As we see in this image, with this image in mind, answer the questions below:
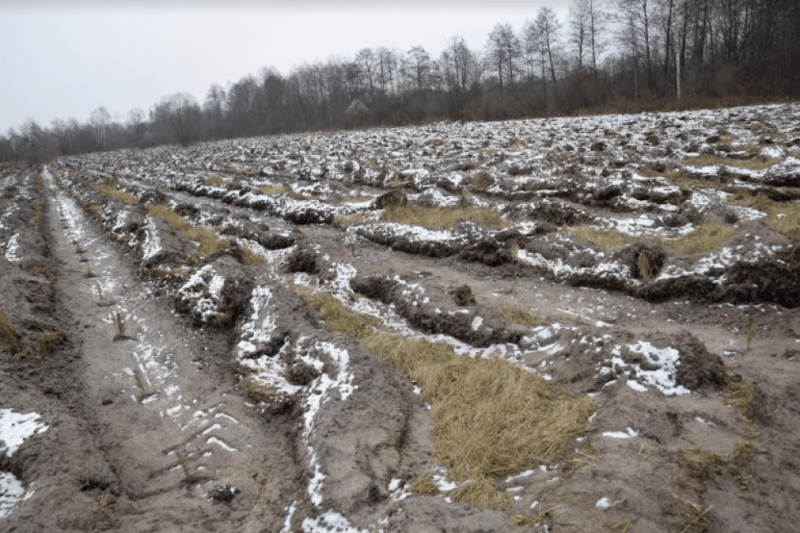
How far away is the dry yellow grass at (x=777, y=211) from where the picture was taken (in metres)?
8.01

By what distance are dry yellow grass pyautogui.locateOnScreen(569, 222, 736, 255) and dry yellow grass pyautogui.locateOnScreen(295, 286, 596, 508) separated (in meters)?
4.56

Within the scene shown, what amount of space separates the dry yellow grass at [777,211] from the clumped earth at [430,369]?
96mm

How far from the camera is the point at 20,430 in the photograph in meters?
4.88

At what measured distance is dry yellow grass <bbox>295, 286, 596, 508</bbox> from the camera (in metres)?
4.09

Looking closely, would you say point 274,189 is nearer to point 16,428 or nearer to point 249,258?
point 249,258

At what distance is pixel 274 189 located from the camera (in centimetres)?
1831

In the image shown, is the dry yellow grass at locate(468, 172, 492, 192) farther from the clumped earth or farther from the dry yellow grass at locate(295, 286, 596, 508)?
the dry yellow grass at locate(295, 286, 596, 508)

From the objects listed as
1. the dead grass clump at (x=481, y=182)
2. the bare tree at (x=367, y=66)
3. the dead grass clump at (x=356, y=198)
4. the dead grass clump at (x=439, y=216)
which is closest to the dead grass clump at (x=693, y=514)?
the dead grass clump at (x=439, y=216)

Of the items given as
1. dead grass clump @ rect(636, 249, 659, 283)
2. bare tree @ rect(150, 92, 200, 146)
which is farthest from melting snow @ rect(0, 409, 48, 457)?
bare tree @ rect(150, 92, 200, 146)

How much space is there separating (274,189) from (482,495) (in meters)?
16.4

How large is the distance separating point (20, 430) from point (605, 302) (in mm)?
7830

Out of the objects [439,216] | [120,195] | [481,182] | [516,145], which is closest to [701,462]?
[439,216]

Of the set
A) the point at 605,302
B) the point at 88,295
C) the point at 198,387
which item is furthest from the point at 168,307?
the point at 605,302

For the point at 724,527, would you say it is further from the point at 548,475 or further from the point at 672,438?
the point at 548,475
